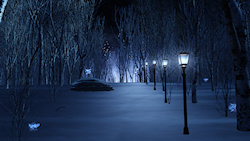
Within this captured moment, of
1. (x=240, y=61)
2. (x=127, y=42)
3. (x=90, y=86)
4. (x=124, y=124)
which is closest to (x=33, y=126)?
(x=124, y=124)

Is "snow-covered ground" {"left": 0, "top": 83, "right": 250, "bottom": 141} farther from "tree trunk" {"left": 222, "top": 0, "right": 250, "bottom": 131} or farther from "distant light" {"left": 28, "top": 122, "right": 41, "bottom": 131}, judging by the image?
"tree trunk" {"left": 222, "top": 0, "right": 250, "bottom": 131}

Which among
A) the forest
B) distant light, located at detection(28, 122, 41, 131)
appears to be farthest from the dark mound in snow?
distant light, located at detection(28, 122, 41, 131)

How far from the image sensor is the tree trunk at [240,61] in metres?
6.68

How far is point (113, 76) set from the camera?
4719cm

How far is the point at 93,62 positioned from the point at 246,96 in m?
35.3

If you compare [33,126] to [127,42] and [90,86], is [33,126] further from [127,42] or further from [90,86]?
[127,42]

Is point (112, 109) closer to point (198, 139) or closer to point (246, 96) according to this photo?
point (198, 139)

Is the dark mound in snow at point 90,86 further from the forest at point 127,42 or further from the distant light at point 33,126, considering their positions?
the distant light at point 33,126

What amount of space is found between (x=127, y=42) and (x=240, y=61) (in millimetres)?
30160

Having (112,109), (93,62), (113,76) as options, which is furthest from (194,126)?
(113,76)

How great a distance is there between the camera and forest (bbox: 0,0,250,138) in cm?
697

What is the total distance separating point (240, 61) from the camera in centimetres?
684

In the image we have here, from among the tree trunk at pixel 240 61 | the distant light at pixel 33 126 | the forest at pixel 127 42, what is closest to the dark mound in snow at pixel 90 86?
the forest at pixel 127 42

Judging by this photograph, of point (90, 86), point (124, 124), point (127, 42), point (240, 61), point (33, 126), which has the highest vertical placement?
point (127, 42)
